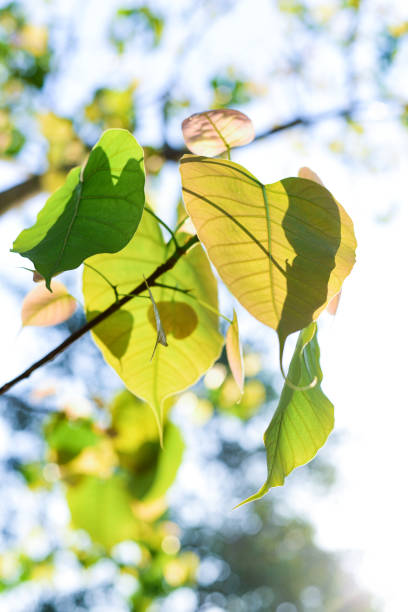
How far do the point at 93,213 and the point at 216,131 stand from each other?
12 cm

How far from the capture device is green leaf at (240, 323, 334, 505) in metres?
0.27

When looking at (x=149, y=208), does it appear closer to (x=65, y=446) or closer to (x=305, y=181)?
(x=305, y=181)

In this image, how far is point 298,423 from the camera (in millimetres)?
278

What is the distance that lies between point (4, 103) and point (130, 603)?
1928 millimetres

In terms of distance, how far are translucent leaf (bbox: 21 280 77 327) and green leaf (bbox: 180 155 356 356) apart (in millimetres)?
157

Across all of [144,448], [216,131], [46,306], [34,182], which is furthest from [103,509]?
[34,182]

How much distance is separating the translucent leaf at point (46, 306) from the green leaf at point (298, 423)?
0.19m

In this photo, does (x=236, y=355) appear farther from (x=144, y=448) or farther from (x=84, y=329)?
(x=144, y=448)

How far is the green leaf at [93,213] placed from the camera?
248 millimetres

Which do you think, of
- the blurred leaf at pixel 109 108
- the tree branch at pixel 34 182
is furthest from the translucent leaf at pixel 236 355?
the blurred leaf at pixel 109 108

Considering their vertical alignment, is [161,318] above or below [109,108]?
below

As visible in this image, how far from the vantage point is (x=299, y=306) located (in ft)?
0.81

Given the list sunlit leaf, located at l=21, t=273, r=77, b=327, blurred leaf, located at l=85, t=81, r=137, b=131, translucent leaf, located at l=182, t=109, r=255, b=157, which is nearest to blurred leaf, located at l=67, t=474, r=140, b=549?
sunlit leaf, located at l=21, t=273, r=77, b=327

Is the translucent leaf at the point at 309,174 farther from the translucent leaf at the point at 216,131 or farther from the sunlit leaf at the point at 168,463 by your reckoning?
the sunlit leaf at the point at 168,463
